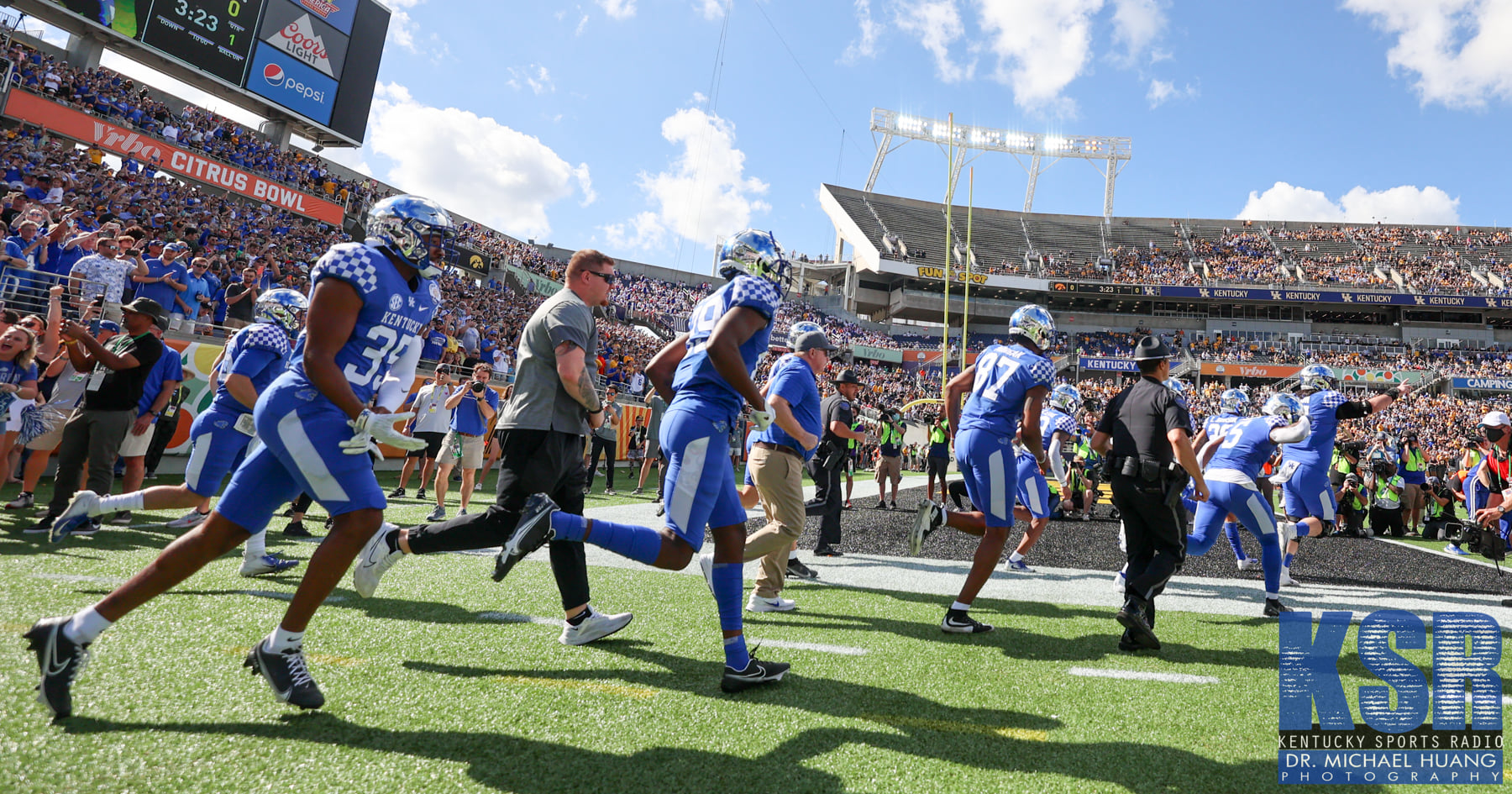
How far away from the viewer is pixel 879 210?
57688mm

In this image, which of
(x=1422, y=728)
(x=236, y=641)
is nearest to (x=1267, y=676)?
(x=1422, y=728)

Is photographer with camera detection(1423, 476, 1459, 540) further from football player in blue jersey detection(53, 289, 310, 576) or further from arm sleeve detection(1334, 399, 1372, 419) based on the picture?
football player in blue jersey detection(53, 289, 310, 576)

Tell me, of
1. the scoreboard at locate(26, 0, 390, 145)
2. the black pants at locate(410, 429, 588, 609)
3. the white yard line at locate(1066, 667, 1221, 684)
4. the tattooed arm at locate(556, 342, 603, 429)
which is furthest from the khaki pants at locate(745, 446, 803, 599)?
the scoreboard at locate(26, 0, 390, 145)

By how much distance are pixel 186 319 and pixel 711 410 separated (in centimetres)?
1075

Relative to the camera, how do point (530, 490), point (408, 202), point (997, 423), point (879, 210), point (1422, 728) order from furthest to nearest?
point (879, 210), point (997, 423), point (530, 490), point (408, 202), point (1422, 728)

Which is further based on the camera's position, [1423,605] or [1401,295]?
[1401,295]

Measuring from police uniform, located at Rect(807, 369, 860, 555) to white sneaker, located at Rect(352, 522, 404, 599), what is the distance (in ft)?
14.7

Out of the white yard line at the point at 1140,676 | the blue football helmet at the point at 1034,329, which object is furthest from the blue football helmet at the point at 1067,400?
the white yard line at the point at 1140,676

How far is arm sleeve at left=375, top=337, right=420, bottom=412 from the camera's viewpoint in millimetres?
2926

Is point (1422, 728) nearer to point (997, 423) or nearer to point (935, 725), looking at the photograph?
point (935, 725)

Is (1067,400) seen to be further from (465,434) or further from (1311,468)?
(465,434)

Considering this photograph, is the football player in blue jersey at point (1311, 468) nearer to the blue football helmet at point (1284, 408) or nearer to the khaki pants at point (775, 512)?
the blue football helmet at point (1284, 408)

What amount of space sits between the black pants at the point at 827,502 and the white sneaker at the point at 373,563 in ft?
14.6

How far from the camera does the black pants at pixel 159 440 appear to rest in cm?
905
